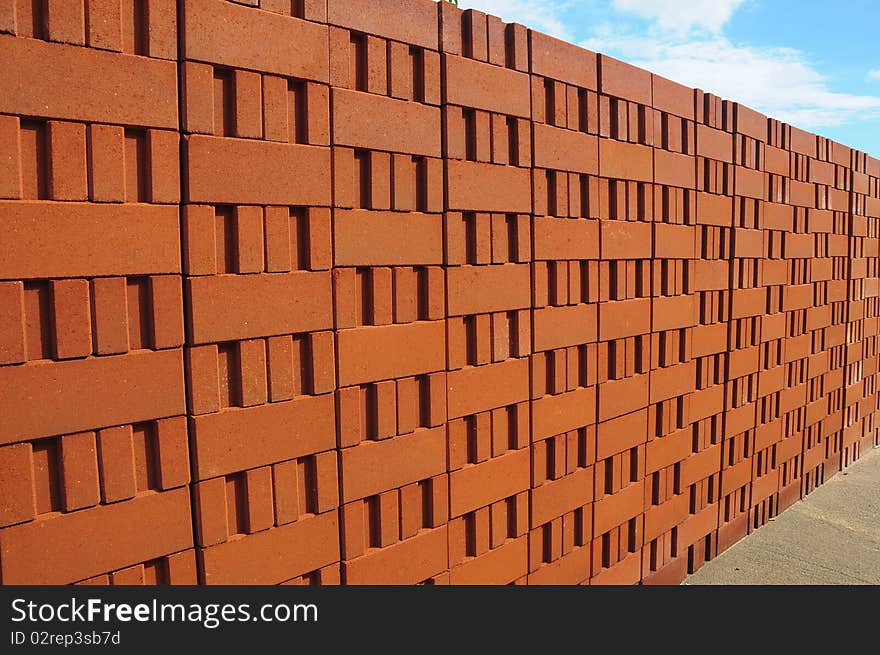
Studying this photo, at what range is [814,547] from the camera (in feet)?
17.4

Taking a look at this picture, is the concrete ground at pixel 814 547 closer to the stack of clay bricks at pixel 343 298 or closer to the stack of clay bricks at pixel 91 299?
the stack of clay bricks at pixel 343 298

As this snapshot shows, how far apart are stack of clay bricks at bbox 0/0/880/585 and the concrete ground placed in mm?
451

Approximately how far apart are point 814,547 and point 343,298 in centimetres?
Result: 441

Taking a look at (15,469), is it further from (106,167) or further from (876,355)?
(876,355)

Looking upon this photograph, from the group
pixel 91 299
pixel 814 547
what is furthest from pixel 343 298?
pixel 814 547

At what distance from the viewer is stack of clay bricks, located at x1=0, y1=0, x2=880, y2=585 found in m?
2.07

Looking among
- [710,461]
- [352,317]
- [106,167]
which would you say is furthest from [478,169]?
[710,461]

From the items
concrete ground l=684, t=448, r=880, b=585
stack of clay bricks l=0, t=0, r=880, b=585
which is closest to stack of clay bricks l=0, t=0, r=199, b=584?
stack of clay bricks l=0, t=0, r=880, b=585

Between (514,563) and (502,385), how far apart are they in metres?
0.89

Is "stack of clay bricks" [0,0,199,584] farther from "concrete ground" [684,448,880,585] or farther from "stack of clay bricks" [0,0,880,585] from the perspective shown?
"concrete ground" [684,448,880,585]

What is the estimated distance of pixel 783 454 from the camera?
6.08 metres

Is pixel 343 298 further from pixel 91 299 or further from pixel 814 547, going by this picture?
pixel 814 547

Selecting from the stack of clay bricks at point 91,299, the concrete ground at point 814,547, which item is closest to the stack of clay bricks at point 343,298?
the stack of clay bricks at point 91,299
